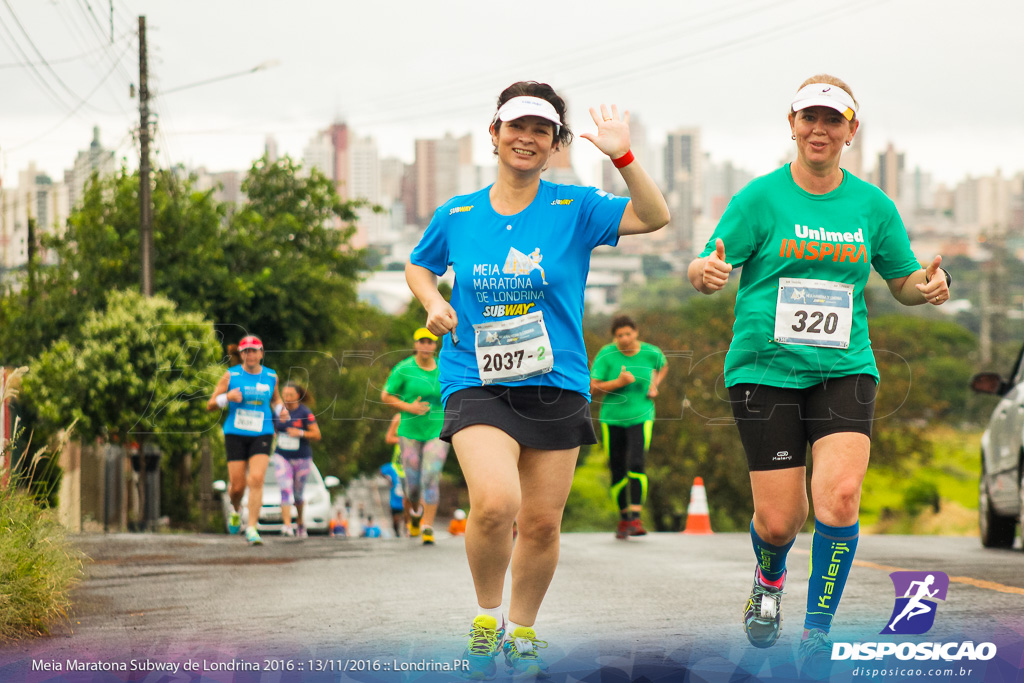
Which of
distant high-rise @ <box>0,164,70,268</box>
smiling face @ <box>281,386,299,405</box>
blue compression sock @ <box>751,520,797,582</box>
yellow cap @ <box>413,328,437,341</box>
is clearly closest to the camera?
blue compression sock @ <box>751,520,797,582</box>

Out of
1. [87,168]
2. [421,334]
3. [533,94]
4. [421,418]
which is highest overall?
[87,168]

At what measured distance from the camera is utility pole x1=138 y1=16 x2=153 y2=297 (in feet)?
89.0

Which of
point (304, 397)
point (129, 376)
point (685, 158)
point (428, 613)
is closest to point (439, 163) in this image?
point (685, 158)

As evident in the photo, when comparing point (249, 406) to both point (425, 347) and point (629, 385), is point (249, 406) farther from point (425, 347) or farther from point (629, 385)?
point (629, 385)

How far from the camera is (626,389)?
492 inches

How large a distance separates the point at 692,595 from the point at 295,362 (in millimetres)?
27374

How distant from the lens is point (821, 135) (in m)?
5.39

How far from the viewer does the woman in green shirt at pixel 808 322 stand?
5242mm

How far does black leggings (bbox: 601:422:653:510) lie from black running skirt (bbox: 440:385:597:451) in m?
7.52

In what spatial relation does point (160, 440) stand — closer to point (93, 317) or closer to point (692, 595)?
point (93, 317)

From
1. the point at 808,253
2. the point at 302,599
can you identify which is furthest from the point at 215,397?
the point at 808,253

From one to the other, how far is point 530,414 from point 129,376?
16.2 meters

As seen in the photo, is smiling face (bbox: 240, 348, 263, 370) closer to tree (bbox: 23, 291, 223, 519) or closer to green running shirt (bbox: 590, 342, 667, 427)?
green running shirt (bbox: 590, 342, 667, 427)

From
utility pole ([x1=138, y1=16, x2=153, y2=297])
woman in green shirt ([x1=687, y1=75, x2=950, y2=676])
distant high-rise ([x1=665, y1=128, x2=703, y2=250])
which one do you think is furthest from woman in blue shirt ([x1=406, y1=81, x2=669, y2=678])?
distant high-rise ([x1=665, y1=128, x2=703, y2=250])
